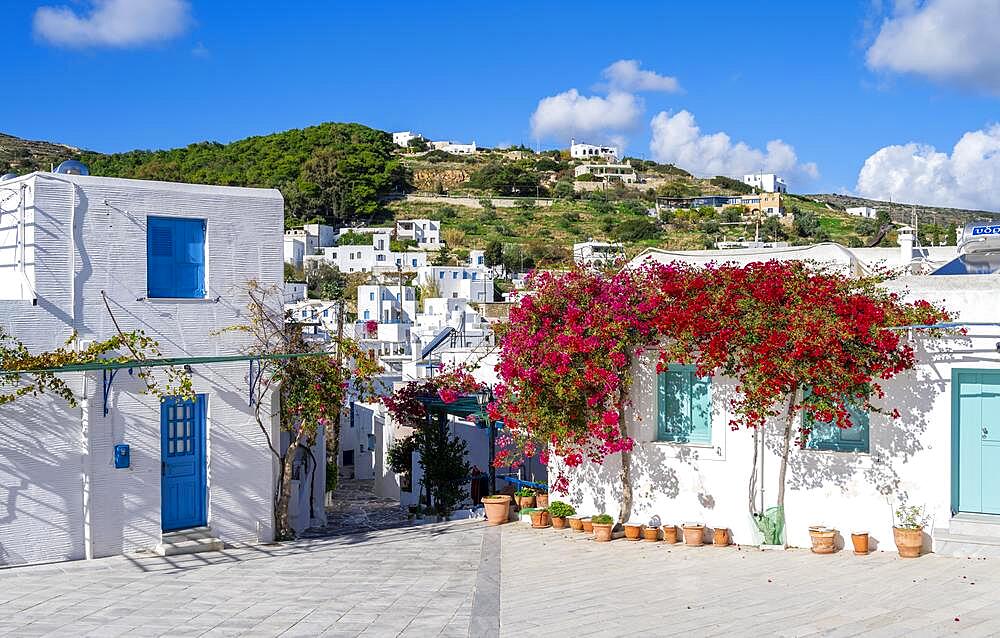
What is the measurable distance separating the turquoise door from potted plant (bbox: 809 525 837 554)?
61.6 inches

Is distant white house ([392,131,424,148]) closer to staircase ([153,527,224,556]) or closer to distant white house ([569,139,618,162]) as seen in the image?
distant white house ([569,139,618,162])

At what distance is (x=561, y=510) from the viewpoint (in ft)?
45.9

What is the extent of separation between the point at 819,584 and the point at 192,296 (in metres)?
8.86

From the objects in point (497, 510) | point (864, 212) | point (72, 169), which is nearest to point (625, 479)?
point (497, 510)

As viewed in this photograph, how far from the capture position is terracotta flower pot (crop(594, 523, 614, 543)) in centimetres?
1294

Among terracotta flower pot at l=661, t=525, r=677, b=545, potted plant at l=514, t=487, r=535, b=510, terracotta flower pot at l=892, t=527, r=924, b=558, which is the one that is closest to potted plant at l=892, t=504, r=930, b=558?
terracotta flower pot at l=892, t=527, r=924, b=558

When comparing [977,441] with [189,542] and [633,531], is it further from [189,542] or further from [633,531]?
[189,542]

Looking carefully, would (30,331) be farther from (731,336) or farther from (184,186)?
(731,336)

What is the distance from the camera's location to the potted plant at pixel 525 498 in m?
14.6

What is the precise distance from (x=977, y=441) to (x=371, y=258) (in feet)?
243

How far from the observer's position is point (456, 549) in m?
12.5

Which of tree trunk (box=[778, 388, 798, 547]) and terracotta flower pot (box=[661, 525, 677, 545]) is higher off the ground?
tree trunk (box=[778, 388, 798, 547])

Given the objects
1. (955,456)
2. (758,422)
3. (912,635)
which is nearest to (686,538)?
(758,422)

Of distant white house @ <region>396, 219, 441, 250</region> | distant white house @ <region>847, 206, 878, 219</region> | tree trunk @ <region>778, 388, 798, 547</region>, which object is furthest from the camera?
distant white house @ <region>847, 206, 878, 219</region>
